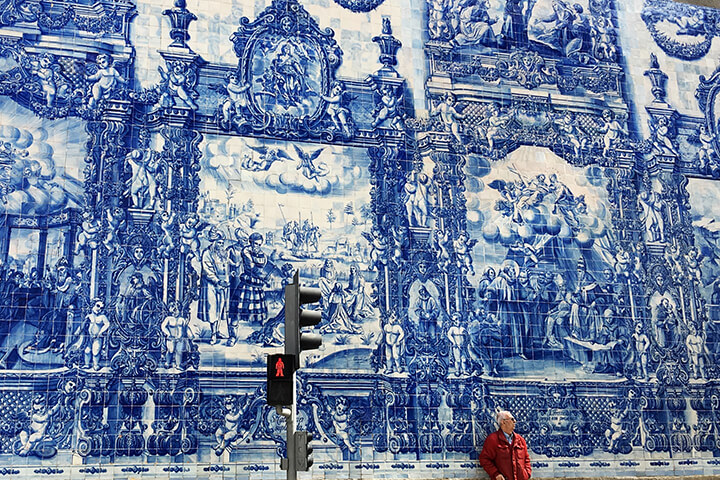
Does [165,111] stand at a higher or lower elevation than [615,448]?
higher

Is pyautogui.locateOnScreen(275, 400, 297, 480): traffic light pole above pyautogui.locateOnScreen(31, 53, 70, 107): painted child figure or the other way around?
the other way around

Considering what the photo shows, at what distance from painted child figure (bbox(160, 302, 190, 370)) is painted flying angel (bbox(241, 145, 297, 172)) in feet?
5.94

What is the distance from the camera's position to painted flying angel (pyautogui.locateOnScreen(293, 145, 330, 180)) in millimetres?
10836

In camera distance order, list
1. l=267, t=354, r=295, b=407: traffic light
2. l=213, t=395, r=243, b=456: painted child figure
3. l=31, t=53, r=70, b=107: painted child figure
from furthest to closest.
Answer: l=31, t=53, r=70, b=107: painted child figure
l=213, t=395, r=243, b=456: painted child figure
l=267, t=354, r=295, b=407: traffic light

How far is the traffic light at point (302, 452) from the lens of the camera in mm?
7586

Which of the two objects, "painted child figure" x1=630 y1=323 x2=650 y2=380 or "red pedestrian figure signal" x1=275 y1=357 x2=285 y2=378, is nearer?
"red pedestrian figure signal" x1=275 y1=357 x2=285 y2=378

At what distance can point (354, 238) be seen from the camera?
424 inches

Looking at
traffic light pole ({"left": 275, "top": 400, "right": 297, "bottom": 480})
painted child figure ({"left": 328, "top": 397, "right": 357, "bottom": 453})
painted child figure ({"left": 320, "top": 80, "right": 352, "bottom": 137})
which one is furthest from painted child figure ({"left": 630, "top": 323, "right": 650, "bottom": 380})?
traffic light pole ({"left": 275, "top": 400, "right": 297, "bottom": 480})

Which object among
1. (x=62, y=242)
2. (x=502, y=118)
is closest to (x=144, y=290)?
(x=62, y=242)

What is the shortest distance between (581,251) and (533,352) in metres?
1.47

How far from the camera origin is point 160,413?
9.66 metres

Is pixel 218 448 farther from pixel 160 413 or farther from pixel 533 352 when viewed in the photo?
pixel 533 352

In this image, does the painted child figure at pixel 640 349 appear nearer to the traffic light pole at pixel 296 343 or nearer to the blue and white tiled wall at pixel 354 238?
the blue and white tiled wall at pixel 354 238

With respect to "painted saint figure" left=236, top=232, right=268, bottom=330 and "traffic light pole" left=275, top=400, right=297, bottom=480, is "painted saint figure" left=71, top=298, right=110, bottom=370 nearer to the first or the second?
"painted saint figure" left=236, top=232, right=268, bottom=330
